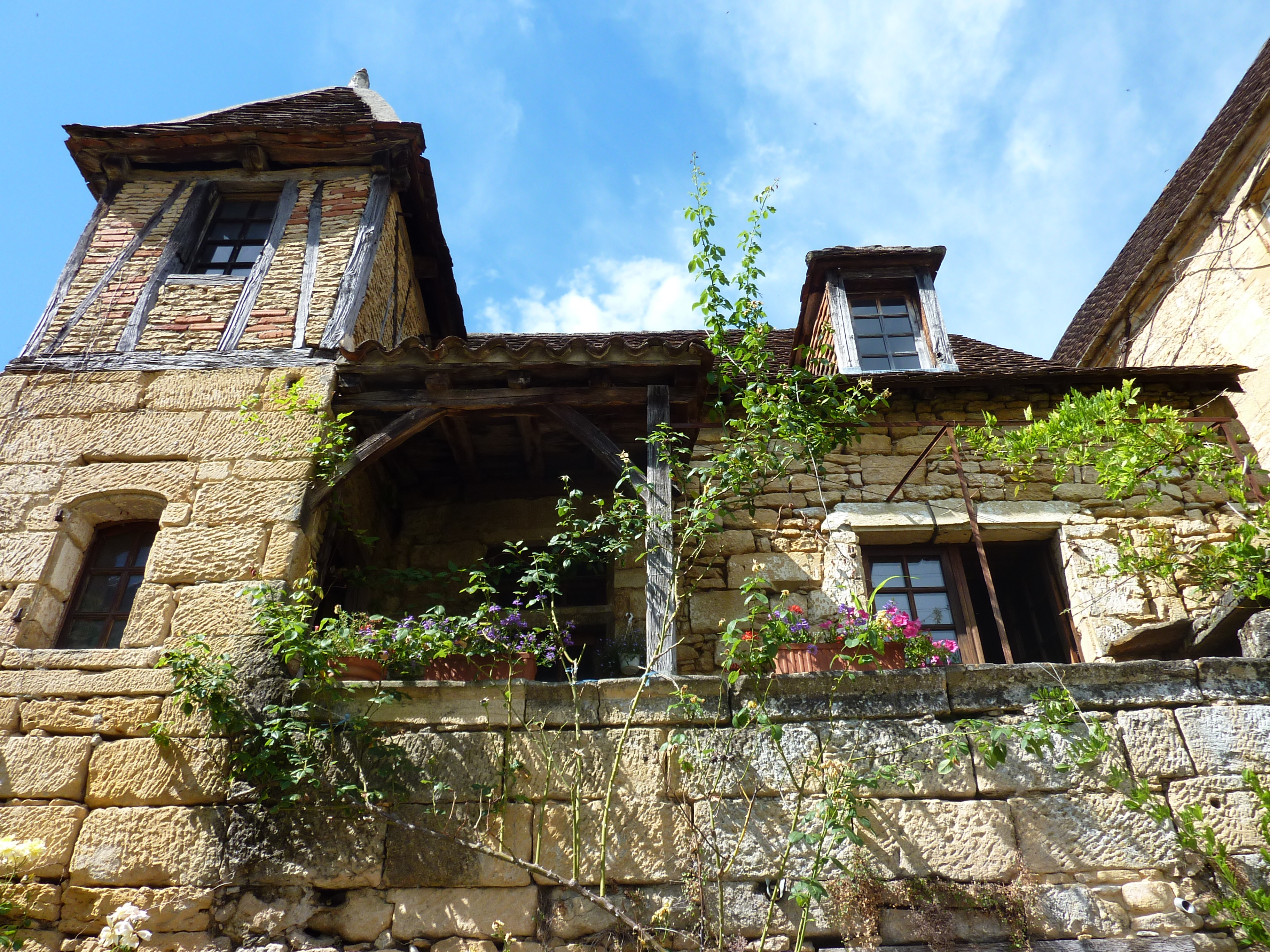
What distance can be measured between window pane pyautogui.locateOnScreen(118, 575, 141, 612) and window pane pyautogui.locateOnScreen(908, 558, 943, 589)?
4.34 m

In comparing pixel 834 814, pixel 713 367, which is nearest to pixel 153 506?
pixel 713 367

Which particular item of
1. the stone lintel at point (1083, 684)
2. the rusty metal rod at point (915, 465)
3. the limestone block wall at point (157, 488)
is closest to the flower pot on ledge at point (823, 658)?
the stone lintel at point (1083, 684)

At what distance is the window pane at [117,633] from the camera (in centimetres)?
429

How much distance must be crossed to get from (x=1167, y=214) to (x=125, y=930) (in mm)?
9111

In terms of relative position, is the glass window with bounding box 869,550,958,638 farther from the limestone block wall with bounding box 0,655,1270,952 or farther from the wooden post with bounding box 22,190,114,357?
the wooden post with bounding box 22,190,114,357

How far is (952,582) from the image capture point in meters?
5.28

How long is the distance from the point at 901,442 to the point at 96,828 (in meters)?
4.94

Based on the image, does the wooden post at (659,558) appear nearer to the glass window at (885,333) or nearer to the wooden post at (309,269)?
the wooden post at (309,269)

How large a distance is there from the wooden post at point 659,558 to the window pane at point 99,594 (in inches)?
110

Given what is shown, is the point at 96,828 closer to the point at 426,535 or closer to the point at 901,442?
the point at 426,535

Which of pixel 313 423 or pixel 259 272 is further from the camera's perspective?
pixel 259 272

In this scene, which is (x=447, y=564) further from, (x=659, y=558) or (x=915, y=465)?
(x=915, y=465)

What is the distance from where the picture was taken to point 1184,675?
3.72 metres

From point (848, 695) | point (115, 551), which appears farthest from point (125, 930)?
point (848, 695)
